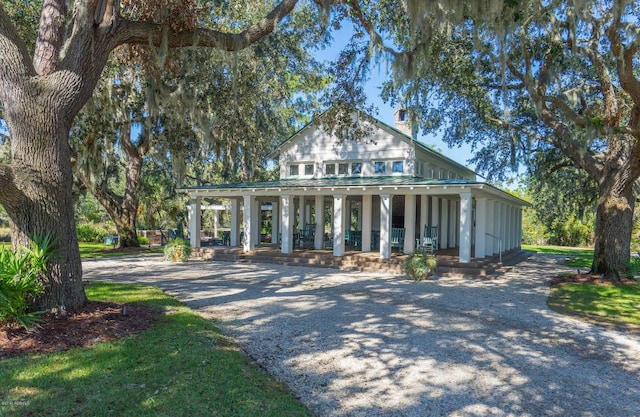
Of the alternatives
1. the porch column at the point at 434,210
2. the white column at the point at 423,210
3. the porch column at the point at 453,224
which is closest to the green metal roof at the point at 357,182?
the white column at the point at 423,210

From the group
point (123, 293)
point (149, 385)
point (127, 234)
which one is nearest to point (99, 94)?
point (127, 234)

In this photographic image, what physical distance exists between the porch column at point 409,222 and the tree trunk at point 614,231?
5.78 m

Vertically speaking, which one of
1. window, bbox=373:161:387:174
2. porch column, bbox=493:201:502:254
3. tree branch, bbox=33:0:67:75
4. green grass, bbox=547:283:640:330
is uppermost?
tree branch, bbox=33:0:67:75

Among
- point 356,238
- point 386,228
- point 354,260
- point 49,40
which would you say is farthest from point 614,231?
point 49,40

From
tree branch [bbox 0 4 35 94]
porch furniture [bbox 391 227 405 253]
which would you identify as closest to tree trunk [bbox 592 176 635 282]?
porch furniture [bbox 391 227 405 253]

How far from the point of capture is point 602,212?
12.9 meters

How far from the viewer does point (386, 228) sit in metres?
14.5

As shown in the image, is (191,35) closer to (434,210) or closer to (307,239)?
(307,239)

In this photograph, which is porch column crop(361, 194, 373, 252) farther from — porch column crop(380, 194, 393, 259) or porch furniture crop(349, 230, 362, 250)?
porch column crop(380, 194, 393, 259)

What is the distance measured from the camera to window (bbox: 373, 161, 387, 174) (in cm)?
1710

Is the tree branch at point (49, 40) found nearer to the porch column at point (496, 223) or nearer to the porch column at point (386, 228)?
the porch column at point (386, 228)

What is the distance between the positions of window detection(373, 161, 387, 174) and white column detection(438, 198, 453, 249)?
12.4 ft

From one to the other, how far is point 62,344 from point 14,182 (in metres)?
2.20

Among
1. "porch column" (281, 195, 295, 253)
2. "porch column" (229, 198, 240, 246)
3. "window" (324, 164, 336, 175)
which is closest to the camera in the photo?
"porch column" (281, 195, 295, 253)
